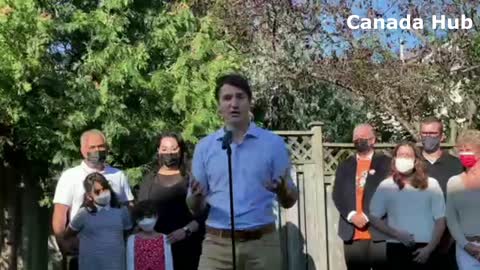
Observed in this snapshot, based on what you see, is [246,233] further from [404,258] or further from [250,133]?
[404,258]

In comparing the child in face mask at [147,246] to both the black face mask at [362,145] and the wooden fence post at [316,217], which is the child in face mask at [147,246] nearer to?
the black face mask at [362,145]

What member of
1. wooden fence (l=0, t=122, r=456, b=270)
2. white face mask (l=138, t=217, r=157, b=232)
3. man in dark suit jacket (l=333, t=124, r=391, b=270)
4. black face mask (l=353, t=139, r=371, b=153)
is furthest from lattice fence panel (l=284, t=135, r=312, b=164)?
white face mask (l=138, t=217, r=157, b=232)

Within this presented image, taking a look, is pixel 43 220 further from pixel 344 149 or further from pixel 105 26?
pixel 344 149

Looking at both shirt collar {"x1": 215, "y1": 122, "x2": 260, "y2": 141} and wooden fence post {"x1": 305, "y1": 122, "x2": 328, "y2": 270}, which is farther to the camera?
wooden fence post {"x1": 305, "y1": 122, "x2": 328, "y2": 270}

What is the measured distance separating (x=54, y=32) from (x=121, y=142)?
1191 millimetres

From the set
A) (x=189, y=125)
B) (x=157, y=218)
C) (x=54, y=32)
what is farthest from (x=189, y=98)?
(x=157, y=218)

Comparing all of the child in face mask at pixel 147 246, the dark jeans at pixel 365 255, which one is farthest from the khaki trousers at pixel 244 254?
the dark jeans at pixel 365 255

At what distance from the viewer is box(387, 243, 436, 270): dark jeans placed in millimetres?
6051

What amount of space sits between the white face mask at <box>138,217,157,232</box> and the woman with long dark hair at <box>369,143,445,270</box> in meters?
1.68

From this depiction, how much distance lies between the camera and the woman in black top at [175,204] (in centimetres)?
592

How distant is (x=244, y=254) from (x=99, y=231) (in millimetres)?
1965

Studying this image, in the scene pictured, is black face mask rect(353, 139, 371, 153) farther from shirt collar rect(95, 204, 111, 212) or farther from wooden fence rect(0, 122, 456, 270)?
shirt collar rect(95, 204, 111, 212)

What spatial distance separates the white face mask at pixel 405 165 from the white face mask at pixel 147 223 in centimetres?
181

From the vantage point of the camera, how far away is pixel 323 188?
7.95m
